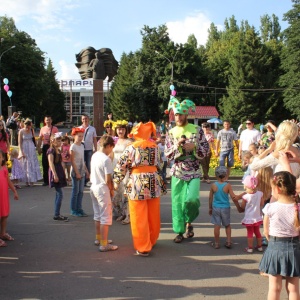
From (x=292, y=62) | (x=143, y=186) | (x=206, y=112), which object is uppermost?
Answer: (x=292, y=62)

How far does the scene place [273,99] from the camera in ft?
164

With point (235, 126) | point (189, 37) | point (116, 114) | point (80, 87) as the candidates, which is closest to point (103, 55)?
point (235, 126)

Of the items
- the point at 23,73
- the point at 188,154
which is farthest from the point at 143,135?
the point at 23,73

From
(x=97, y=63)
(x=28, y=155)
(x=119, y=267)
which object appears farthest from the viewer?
(x=97, y=63)

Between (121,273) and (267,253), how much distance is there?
1.95 m

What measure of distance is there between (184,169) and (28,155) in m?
6.44

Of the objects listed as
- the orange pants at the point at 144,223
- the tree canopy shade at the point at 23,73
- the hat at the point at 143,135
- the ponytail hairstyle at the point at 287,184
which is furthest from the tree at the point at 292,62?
the ponytail hairstyle at the point at 287,184

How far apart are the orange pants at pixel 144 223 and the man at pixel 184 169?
0.58 m

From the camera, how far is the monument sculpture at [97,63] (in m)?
13.2

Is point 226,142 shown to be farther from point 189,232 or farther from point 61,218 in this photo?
point 61,218

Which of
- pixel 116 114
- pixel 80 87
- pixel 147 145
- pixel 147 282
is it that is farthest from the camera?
pixel 80 87

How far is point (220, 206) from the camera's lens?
5.98 meters

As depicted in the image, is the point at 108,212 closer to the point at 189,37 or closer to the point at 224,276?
the point at 224,276

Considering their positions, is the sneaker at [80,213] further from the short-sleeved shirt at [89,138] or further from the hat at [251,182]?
the hat at [251,182]
